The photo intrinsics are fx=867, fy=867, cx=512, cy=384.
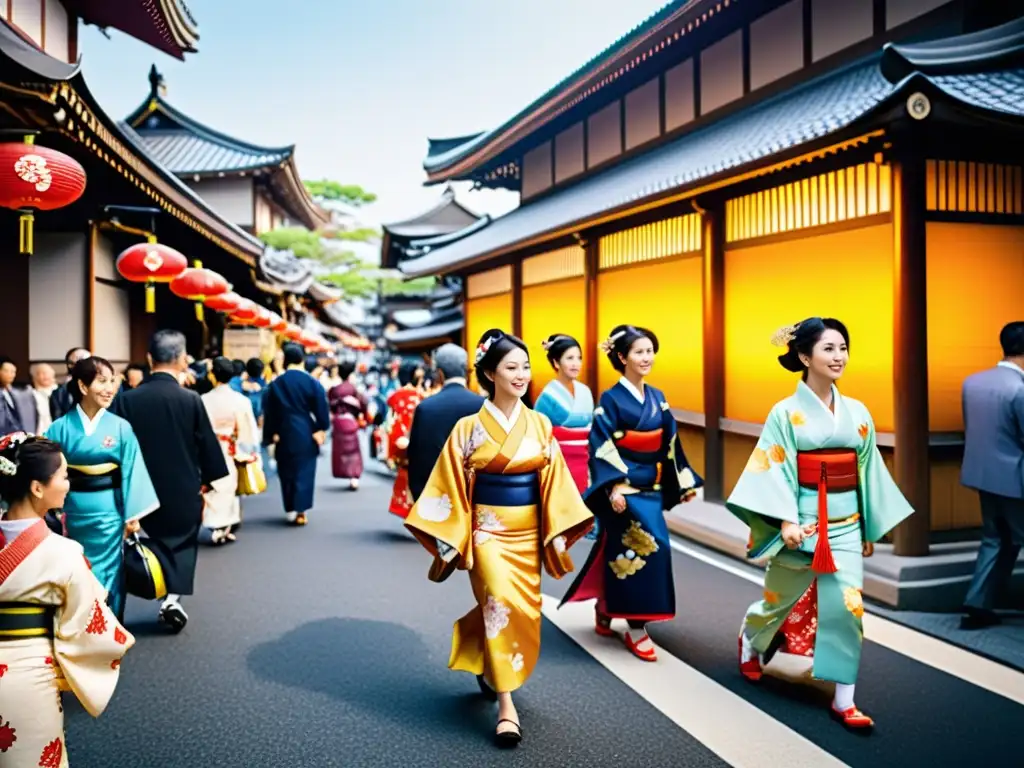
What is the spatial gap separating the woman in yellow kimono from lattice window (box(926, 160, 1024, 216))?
437 centimetres

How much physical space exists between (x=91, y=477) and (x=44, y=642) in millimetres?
1950

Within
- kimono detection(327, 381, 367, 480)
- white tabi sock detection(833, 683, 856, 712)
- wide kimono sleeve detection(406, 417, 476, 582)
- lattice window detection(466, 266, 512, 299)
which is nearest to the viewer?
white tabi sock detection(833, 683, 856, 712)

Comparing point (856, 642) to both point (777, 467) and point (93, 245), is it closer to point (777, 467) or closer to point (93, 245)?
point (777, 467)

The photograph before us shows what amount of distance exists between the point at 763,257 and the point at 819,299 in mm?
1071

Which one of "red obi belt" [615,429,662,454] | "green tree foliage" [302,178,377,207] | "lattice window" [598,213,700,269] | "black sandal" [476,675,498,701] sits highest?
"green tree foliage" [302,178,377,207]

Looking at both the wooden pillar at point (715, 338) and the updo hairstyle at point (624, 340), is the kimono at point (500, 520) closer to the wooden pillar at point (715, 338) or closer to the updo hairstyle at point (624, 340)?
the updo hairstyle at point (624, 340)

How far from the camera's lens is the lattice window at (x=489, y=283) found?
18.0 m

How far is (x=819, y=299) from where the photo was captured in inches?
318

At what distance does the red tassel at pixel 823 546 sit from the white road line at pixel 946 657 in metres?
1.17

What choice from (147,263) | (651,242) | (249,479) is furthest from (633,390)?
(147,263)

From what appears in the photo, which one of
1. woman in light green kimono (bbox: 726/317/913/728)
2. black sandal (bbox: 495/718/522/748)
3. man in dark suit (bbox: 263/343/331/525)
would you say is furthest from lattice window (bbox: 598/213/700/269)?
black sandal (bbox: 495/718/522/748)

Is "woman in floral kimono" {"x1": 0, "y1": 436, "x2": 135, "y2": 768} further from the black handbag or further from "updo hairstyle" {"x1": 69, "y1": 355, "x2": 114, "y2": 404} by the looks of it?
the black handbag

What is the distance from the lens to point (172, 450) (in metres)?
5.78

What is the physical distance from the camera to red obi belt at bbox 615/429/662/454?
5.31 m
